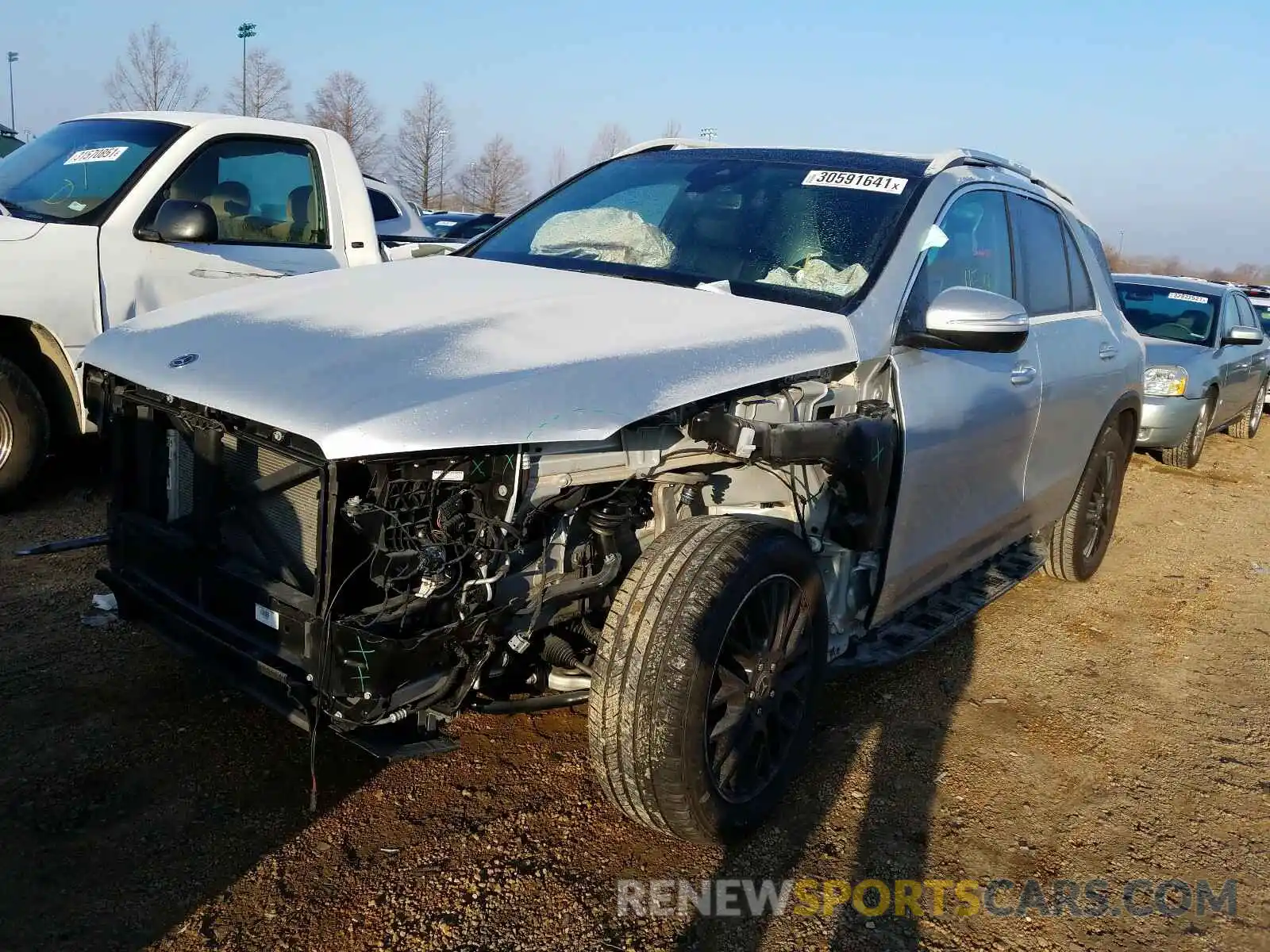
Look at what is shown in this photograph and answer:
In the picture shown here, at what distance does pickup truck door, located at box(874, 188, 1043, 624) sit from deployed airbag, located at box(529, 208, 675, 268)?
89 centimetres

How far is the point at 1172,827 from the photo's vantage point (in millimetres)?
3195

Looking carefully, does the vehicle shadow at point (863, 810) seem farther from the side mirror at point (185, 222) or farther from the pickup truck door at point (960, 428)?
the side mirror at point (185, 222)

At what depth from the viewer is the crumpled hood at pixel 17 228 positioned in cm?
478

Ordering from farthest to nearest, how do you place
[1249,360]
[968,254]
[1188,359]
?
[1249,360] < [1188,359] < [968,254]

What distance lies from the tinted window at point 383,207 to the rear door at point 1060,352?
541 centimetres

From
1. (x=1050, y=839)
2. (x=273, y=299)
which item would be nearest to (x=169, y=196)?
(x=273, y=299)

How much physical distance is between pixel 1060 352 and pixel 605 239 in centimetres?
201

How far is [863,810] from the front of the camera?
310cm

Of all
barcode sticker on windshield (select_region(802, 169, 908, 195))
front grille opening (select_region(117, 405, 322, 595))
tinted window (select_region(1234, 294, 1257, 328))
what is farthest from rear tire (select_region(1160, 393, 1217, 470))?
front grille opening (select_region(117, 405, 322, 595))

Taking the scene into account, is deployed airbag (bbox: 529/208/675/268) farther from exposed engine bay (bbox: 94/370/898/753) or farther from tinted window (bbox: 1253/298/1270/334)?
tinted window (bbox: 1253/298/1270/334)

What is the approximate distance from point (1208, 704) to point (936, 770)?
1546 mm

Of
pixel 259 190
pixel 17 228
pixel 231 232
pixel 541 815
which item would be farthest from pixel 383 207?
pixel 541 815

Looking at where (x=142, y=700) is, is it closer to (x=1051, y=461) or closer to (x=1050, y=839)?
(x=1050, y=839)

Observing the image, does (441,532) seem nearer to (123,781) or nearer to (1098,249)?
(123,781)
